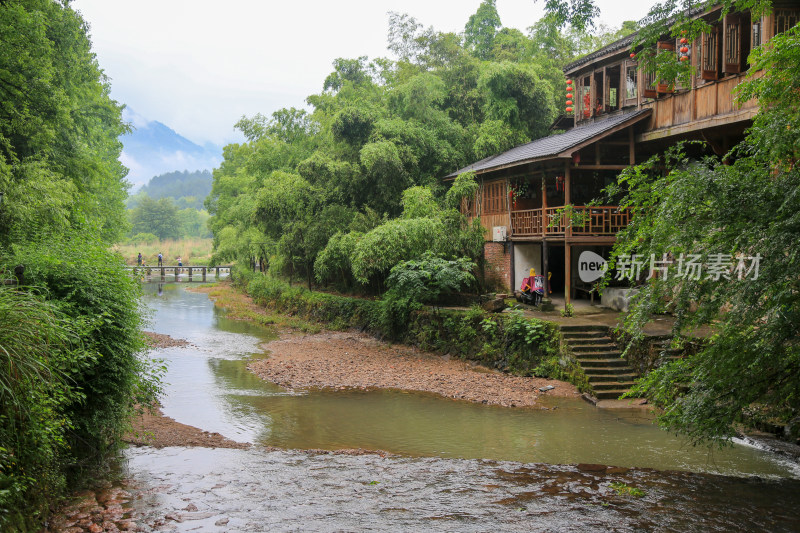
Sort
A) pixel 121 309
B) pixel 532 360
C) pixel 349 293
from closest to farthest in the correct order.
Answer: pixel 121 309 → pixel 532 360 → pixel 349 293

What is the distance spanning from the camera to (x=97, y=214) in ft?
76.9

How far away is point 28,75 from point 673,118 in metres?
18.5

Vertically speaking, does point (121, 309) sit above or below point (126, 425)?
above

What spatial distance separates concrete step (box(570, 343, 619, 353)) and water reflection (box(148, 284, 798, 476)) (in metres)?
1.89

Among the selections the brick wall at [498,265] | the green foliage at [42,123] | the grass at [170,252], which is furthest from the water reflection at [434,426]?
the grass at [170,252]

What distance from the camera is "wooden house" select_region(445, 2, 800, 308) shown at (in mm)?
14922

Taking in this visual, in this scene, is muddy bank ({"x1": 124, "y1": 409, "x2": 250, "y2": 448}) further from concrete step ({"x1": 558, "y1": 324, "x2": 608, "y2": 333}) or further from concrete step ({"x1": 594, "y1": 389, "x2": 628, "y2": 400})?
concrete step ({"x1": 558, "y1": 324, "x2": 608, "y2": 333})

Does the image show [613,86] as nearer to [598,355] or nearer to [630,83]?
[630,83]

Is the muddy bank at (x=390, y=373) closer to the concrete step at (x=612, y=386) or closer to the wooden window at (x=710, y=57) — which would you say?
the concrete step at (x=612, y=386)

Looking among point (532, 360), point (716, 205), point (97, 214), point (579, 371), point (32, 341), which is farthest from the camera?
point (97, 214)

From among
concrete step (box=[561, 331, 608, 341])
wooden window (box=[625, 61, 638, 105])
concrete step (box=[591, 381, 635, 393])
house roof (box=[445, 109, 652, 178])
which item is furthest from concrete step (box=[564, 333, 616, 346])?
wooden window (box=[625, 61, 638, 105])

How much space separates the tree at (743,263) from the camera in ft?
20.6

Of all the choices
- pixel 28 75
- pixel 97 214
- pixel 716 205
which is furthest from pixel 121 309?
pixel 97 214

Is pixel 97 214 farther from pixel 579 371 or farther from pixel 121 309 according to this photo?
pixel 579 371
